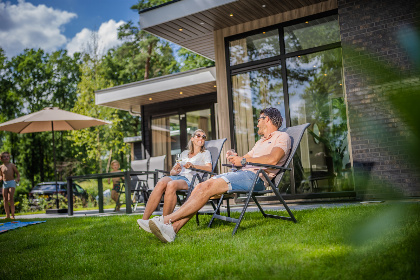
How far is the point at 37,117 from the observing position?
27.9 ft

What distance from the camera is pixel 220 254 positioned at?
2648 mm

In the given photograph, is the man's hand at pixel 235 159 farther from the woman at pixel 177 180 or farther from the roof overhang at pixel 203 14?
the roof overhang at pixel 203 14

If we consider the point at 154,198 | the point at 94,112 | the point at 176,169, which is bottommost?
the point at 154,198

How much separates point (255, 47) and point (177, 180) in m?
3.69

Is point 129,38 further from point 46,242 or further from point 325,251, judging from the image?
point 325,251

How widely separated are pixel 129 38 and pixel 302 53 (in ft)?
58.1

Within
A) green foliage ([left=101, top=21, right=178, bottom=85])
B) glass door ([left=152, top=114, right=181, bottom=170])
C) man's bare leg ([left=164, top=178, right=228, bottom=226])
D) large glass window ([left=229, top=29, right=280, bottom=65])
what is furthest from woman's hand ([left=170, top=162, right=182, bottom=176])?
green foliage ([left=101, top=21, right=178, bottom=85])

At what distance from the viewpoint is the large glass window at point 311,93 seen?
6227mm

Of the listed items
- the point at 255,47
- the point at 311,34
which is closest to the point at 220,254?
the point at 311,34

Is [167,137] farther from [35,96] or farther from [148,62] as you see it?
[35,96]

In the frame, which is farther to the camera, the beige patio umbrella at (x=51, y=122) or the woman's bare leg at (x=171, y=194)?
the beige patio umbrella at (x=51, y=122)

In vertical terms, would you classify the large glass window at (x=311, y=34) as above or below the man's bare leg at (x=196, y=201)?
above

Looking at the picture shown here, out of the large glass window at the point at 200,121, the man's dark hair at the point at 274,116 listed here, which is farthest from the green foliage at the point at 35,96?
the man's dark hair at the point at 274,116

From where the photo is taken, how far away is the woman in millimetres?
3809
